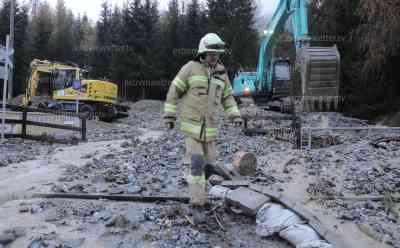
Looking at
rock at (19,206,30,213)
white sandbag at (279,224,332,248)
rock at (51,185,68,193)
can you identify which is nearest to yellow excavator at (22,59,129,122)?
rock at (51,185,68,193)

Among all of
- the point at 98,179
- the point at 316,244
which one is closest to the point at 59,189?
the point at 98,179

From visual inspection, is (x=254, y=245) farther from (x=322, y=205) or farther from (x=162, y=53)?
(x=162, y=53)

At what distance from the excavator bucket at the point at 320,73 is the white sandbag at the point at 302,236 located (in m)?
7.61

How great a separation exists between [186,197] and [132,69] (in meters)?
30.6

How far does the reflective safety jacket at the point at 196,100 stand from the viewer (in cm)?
409

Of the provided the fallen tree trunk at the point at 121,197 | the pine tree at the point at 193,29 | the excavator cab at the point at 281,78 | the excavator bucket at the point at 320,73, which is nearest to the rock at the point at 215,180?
the fallen tree trunk at the point at 121,197

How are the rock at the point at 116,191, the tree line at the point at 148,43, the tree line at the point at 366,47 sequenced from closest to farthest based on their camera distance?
the rock at the point at 116,191 < the tree line at the point at 366,47 < the tree line at the point at 148,43

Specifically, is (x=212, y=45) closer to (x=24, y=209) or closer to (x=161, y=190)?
(x=161, y=190)

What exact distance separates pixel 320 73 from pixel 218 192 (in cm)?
721

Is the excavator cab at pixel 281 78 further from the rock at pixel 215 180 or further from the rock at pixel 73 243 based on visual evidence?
the rock at pixel 73 243

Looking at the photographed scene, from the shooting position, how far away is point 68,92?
763 inches

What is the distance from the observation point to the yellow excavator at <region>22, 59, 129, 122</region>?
1925 cm

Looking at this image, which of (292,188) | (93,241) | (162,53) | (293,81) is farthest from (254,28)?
(93,241)

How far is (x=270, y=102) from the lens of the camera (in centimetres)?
1819
